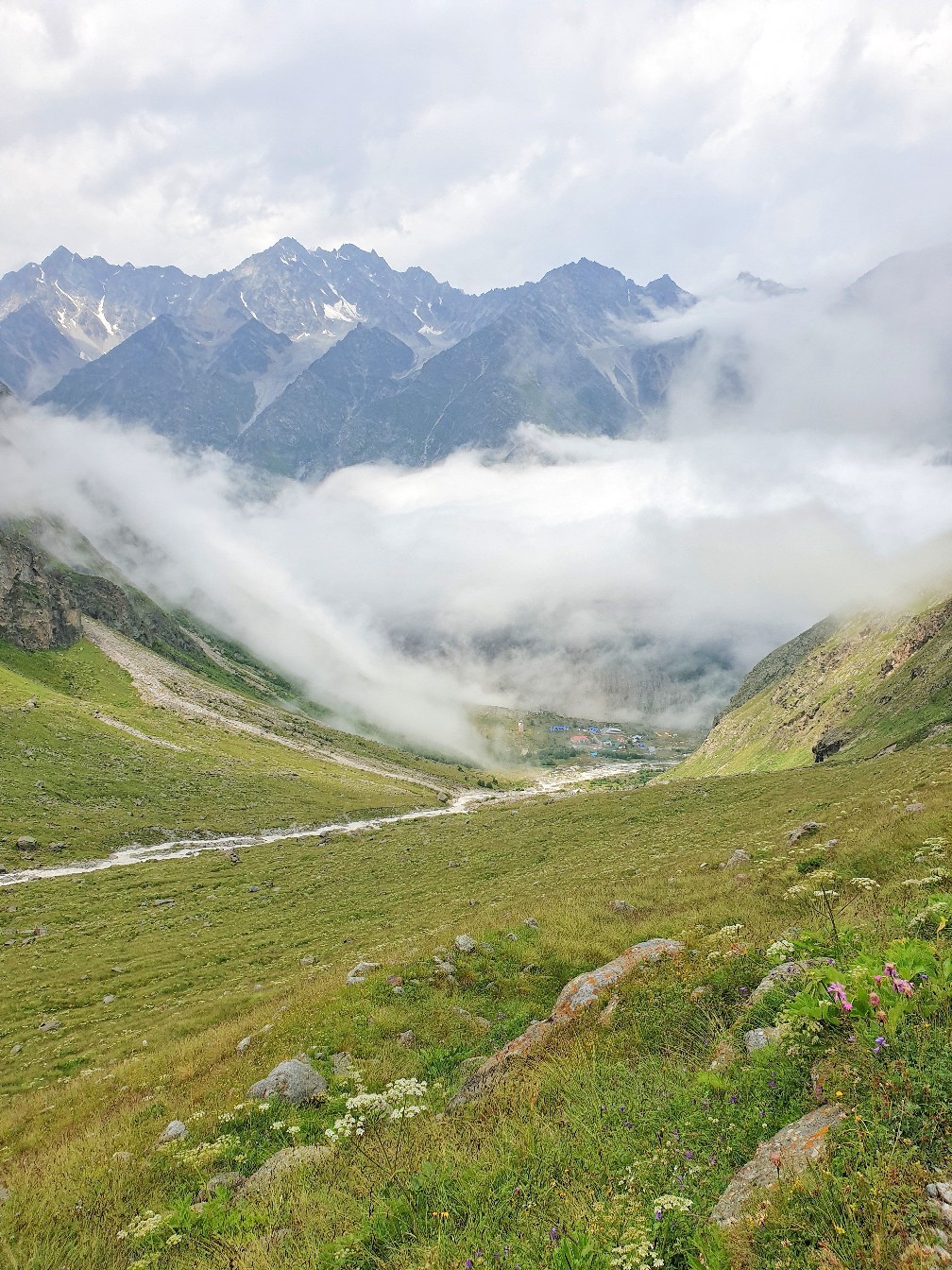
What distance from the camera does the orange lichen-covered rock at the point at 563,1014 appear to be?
33.4 ft

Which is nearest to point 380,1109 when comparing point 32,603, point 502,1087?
point 502,1087

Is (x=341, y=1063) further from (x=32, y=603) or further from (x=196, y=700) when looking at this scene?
(x=32, y=603)

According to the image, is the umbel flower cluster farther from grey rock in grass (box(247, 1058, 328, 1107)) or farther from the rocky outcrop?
the rocky outcrop

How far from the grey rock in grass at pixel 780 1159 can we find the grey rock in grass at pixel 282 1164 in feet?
20.0

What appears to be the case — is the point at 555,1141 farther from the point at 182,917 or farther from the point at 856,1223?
the point at 182,917

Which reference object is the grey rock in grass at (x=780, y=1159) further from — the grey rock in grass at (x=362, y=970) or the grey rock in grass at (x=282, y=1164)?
the grey rock in grass at (x=362, y=970)

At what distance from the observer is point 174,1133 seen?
1105 centimetres

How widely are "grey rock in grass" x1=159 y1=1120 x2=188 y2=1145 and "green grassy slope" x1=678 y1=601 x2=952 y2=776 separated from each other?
65.8 meters

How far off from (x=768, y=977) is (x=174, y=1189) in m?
10.3

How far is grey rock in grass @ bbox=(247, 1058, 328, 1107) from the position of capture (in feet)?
37.9

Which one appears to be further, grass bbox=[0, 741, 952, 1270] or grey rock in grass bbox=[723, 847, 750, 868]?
grey rock in grass bbox=[723, 847, 750, 868]

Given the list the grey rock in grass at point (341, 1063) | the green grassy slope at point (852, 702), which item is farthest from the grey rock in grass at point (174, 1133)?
the green grassy slope at point (852, 702)

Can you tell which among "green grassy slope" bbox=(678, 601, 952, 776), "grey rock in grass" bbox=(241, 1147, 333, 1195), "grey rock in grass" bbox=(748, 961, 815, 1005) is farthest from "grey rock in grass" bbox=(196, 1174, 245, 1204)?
"green grassy slope" bbox=(678, 601, 952, 776)

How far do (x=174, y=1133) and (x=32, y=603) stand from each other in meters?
197
